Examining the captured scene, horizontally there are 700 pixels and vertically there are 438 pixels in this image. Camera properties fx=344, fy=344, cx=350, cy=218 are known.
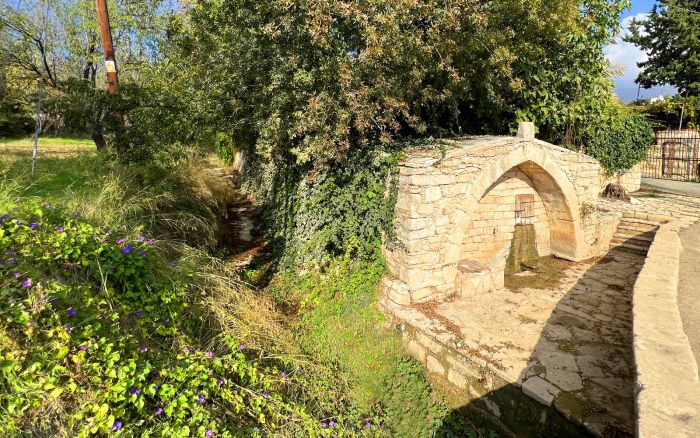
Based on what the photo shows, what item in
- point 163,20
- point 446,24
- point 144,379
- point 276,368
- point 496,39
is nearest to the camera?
point 144,379

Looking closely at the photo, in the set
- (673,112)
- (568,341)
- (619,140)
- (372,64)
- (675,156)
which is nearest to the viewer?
(568,341)

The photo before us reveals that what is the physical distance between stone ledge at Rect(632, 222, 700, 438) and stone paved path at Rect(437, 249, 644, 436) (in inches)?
30.3

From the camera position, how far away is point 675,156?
13.3 m

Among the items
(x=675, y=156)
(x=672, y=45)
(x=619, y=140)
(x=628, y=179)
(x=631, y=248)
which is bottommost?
(x=631, y=248)

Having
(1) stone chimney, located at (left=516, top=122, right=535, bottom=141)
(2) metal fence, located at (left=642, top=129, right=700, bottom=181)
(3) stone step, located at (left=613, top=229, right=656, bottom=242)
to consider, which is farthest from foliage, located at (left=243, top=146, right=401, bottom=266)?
(2) metal fence, located at (left=642, top=129, right=700, bottom=181)

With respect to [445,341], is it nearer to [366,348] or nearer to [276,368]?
[366,348]

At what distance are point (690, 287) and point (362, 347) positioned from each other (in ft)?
14.5

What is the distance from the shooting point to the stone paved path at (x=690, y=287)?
3.50 metres

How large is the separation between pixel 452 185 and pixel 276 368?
11.2 feet

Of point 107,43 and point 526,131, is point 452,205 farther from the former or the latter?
point 107,43

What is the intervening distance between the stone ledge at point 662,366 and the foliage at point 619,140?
7225 millimetres

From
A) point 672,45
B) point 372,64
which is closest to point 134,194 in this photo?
point 372,64

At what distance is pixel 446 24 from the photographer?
191 inches

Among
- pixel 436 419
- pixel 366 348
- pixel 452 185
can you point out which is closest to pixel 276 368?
pixel 366 348
